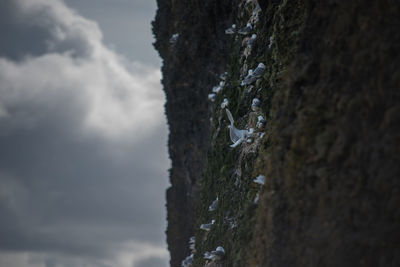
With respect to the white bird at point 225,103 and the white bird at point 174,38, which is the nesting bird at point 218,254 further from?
the white bird at point 174,38

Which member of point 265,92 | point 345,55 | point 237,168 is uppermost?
point 265,92

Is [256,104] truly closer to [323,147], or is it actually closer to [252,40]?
[252,40]

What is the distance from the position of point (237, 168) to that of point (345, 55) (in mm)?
4962

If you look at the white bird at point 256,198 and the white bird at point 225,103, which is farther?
the white bird at point 225,103

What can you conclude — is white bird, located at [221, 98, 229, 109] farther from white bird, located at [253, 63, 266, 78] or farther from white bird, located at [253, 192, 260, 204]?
white bird, located at [253, 192, 260, 204]

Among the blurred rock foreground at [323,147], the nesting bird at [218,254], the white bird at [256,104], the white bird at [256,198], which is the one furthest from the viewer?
the white bird at [256,104]

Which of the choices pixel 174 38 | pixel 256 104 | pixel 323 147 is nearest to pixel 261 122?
pixel 256 104

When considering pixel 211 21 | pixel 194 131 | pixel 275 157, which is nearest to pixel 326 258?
pixel 275 157

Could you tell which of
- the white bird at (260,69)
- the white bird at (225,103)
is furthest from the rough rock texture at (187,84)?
the white bird at (260,69)

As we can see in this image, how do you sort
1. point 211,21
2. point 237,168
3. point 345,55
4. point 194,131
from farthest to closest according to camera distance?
1. point 194,131
2. point 211,21
3. point 237,168
4. point 345,55

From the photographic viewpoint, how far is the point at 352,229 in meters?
4.66

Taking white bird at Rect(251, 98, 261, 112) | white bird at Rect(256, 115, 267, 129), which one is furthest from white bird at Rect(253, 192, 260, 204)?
white bird at Rect(251, 98, 261, 112)

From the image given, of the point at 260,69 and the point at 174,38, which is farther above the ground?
the point at 174,38

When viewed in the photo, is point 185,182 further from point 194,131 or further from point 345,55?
point 345,55
